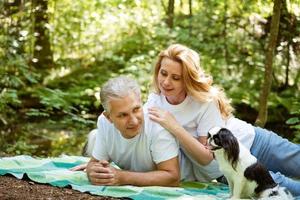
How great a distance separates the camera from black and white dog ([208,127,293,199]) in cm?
331

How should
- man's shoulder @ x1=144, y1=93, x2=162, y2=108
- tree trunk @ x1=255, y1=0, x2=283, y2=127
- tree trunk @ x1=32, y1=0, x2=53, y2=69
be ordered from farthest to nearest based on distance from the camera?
tree trunk @ x1=32, y1=0, x2=53, y2=69, tree trunk @ x1=255, y1=0, x2=283, y2=127, man's shoulder @ x1=144, y1=93, x2=162, y2=108

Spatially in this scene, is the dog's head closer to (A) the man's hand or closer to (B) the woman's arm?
(B) the woman's arm

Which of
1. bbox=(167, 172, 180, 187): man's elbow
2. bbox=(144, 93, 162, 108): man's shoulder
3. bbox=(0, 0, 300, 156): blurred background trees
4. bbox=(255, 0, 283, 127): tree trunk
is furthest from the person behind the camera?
bbox=(0, 0, 300, 156): blurred background trees

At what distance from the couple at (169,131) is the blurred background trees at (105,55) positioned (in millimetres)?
3020

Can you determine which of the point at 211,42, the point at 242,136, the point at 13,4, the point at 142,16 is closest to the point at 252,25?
the point at 211,42

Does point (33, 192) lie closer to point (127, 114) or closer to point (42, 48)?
point (127, 114)

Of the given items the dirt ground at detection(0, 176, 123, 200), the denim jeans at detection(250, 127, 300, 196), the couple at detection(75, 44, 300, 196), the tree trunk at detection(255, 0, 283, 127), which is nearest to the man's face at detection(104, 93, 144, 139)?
the couple at detection(75, 44, 300, 196)

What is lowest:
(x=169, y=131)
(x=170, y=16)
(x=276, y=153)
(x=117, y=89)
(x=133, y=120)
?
(x=276, y=153)

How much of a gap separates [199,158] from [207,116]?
31 centimetres

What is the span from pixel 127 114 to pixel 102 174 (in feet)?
1.57

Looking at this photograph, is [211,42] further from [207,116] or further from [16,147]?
[207,116]

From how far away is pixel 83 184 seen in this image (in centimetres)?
368

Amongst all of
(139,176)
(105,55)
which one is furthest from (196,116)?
(105,55)

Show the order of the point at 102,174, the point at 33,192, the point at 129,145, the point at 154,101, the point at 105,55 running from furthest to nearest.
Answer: the point at 105,55
the point at 154,101
the point at 129,145
the point at 102,174
the point at 33,192
